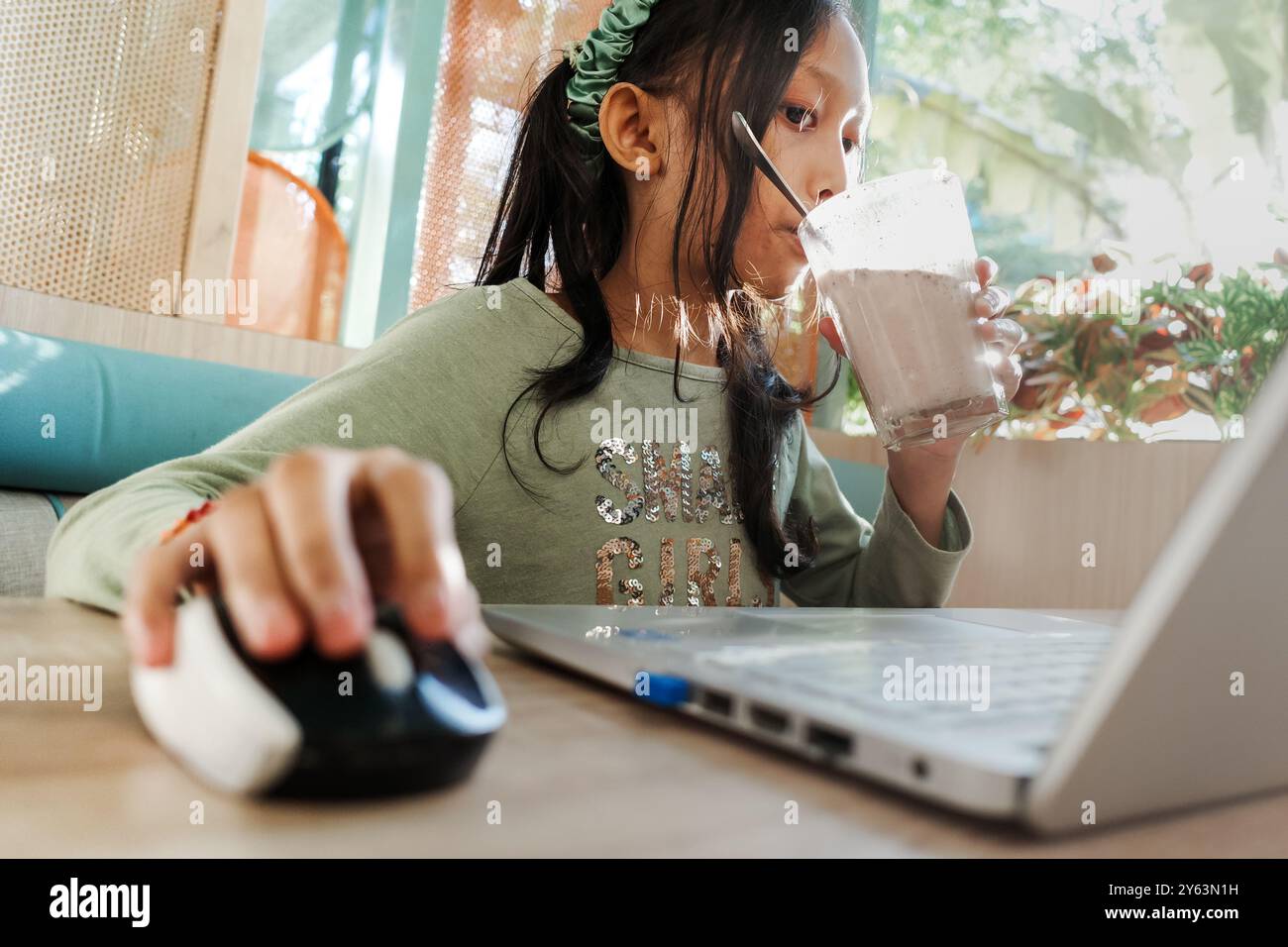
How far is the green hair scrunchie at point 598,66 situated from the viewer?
1.13 m

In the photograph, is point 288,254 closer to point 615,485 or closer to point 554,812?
point 615,485

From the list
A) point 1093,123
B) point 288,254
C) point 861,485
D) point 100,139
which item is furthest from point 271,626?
point 1093,123

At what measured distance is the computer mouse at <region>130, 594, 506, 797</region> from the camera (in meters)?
0.23

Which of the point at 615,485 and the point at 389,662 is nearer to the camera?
the point at 389,662

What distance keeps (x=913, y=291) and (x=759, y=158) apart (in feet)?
0.99

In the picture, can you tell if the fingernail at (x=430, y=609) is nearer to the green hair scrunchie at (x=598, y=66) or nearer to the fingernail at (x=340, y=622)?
the fingernail at (x=340, y=622)

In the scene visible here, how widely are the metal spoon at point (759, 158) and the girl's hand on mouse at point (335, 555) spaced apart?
2.40ft

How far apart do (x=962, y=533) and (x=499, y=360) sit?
56 cm

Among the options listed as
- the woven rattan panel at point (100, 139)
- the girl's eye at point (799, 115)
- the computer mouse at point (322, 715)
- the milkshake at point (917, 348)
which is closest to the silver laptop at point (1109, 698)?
the computer mouse at point (322, 715)

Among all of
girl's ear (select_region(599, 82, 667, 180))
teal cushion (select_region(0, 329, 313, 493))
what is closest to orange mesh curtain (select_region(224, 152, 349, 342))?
teal cushion (select_region(0, 329, 313, 493))

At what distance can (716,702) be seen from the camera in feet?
1.06

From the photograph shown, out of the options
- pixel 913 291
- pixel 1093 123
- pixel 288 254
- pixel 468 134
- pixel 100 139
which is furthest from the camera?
pixel 1093 123

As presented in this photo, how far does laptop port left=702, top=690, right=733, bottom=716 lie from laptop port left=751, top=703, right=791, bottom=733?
0.01 meters

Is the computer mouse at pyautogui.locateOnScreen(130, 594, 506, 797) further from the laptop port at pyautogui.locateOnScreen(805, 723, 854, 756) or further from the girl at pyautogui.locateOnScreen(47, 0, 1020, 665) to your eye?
the girl at pyautogui.locateOnScreen(47, 0, 1020, 665)
